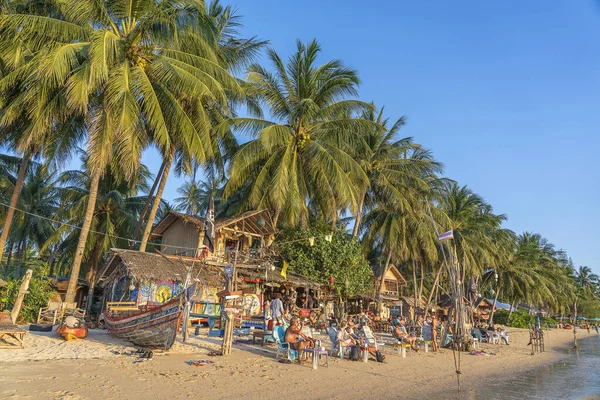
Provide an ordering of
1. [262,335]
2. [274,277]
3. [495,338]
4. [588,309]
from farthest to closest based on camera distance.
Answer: [588,309]
[495,338]
[274,277]
[262,335]

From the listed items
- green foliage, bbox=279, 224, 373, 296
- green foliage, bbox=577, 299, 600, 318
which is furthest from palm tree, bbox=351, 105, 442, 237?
green foliage, bbox=577, 299, 600, 318

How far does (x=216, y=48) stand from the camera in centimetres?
1948

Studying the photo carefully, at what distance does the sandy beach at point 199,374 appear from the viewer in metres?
7.48

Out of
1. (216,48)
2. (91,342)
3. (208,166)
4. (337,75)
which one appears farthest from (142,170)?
(91,342)

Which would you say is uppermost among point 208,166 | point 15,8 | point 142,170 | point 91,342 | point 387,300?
point 15,8

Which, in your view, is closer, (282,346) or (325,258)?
(282,346)

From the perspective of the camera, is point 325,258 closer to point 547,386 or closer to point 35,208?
point 547,386

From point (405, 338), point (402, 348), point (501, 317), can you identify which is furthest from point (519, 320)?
point (402, 348)

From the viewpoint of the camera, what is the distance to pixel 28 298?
57.6ft

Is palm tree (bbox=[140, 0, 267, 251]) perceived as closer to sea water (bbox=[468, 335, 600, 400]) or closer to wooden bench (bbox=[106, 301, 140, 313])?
wooden bench (bbox=[106, 301, 140, 313])

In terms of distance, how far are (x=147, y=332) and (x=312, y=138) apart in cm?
1433

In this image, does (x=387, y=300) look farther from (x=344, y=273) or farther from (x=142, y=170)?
(x=142, y=170)

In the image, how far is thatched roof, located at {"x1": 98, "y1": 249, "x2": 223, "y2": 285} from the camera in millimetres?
16453

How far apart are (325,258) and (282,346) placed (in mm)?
11890
